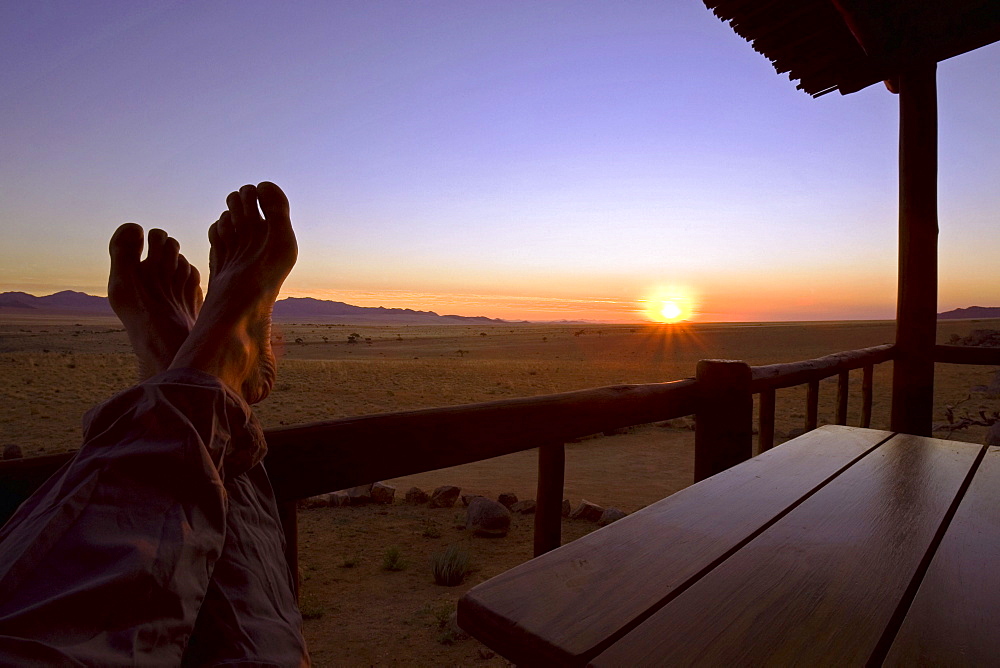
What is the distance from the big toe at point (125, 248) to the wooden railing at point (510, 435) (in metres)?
0.76

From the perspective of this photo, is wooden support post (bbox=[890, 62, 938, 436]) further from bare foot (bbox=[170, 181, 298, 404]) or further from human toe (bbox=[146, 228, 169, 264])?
human toe (bbox=[146, 228, 169, 264])

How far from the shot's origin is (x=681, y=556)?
0.79 metres

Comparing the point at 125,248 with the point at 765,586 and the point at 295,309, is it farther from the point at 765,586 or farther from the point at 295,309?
the point at 295,309

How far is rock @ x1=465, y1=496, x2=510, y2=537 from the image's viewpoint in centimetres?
423

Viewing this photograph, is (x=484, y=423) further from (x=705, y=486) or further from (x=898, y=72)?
(x=898, y=72)

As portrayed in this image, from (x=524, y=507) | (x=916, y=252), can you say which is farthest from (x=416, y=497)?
(x=916, y=252)

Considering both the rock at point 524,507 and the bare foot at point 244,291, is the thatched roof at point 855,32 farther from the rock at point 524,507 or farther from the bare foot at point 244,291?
the rock at point 524,507

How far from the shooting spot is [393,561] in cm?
373

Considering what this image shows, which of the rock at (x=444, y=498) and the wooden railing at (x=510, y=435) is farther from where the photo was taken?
the rock at (x=444, y=498)

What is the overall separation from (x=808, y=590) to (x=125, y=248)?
1.63 m

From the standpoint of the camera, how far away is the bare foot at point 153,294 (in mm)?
1284

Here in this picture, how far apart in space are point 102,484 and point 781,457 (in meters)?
1.36

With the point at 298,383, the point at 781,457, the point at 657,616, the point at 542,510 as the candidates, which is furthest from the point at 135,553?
the point at 298,383

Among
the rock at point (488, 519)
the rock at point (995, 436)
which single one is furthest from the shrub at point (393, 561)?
the rock at point (995, 436)
